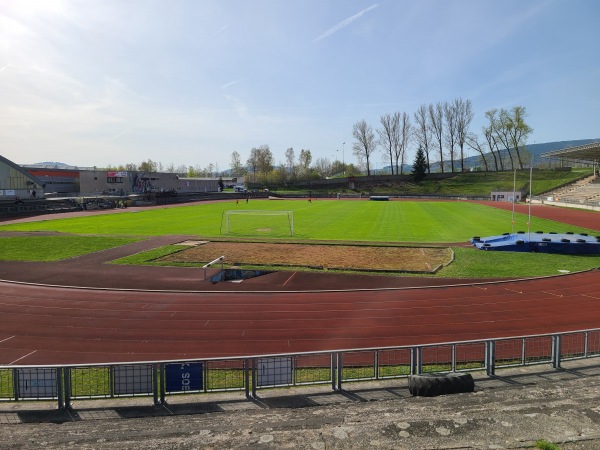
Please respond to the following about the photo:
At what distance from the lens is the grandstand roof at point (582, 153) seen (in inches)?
2630

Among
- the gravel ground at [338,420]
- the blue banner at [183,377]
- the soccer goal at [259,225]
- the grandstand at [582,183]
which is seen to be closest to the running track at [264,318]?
the blue banner at [183,377]

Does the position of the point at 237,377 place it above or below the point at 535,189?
below

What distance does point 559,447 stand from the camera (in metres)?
6.08

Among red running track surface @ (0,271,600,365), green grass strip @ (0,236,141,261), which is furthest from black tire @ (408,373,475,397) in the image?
green grass strip @ (0,236,141,261)

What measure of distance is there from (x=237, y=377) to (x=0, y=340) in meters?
8.52

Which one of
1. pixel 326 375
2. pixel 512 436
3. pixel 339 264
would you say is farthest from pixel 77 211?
pixel 512 436

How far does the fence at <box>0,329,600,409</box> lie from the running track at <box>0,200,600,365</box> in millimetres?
1533

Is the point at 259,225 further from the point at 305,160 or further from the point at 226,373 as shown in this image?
the point at 305,160

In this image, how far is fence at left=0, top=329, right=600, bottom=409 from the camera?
8.45 metres

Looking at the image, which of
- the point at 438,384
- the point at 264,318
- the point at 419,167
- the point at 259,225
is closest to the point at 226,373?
the point at 264,318

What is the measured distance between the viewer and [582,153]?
71.8 m

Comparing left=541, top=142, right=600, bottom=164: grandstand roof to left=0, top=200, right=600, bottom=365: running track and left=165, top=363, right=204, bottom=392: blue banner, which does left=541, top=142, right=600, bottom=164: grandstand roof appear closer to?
left=0, top=200, right=600, bottom=365: running track

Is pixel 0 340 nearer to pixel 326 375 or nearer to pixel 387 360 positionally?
pixel 326 375

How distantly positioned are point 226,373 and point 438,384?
5.45 m
